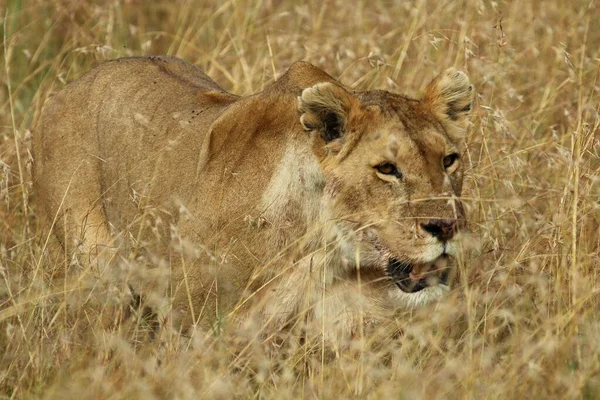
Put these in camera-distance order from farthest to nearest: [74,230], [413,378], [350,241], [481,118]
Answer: [481,118], [74,230], [350,241], [413,378]

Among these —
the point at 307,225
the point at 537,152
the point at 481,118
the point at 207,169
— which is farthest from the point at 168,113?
the point at 537,152

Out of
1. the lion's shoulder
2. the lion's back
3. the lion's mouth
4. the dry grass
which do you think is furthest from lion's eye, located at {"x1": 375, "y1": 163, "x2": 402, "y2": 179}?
the lion's back

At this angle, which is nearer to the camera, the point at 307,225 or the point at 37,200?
the point at 307,225

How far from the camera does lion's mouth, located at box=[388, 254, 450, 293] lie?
15.1 ft

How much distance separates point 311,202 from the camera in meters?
4.81

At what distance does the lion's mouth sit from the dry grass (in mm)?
100

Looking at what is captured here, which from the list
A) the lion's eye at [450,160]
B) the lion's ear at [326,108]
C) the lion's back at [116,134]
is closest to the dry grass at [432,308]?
the lion's back at [116,134]

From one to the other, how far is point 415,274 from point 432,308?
0.16 meters

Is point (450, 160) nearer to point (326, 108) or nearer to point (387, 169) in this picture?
point (387, 169)

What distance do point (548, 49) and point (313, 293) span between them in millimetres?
4028

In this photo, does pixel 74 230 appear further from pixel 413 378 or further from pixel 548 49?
pixel 548 49

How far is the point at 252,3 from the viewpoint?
358 inches

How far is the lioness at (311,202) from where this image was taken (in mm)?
4586

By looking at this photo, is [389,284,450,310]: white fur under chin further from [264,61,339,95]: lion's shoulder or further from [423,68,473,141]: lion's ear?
[264,61,339,95]: lion's shoulder
